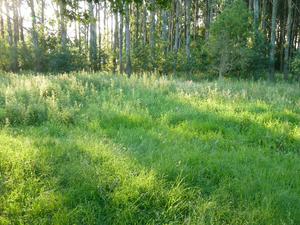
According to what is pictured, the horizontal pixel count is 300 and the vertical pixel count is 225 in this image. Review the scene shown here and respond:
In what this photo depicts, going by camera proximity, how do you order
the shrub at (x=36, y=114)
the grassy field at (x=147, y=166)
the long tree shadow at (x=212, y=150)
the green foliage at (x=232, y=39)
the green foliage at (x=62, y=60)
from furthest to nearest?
the green foliage at (x=62, y=60)
the green foliage at (x=232, y=39)
the shrub at (x=36, y=114)
the long tree shadow at (x=212, y=150)
the grassy field at (x=147, y=166)

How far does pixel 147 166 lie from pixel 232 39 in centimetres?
1973

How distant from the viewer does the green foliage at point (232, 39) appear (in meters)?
21.3

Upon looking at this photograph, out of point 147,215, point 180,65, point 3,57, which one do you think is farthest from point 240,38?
point 147,215

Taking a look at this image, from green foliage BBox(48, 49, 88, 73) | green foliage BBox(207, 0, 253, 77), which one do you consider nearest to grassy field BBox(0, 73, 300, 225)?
green foliage BBox(207, 0, 253, 77)

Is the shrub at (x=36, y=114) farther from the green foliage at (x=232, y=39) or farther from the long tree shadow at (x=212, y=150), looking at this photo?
the green foliage at (x=232, y=39)

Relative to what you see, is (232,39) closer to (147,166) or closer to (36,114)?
(36,114)

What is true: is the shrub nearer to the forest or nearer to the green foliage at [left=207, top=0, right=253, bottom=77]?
the forest

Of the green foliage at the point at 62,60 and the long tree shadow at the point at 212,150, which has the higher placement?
the green foliage at the point at 62,60

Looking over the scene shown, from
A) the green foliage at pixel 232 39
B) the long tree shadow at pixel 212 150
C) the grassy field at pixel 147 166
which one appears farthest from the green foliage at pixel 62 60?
the long tree shadow at pixel 212 150

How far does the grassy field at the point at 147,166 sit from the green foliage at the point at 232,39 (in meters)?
15.4

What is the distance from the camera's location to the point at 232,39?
22000mm

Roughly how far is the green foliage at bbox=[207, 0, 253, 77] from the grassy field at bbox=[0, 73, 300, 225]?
50.6 feet

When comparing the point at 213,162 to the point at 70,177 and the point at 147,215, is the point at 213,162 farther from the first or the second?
the point at 70,177

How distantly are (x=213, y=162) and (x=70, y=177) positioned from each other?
1.99 m
